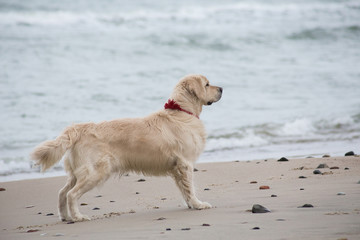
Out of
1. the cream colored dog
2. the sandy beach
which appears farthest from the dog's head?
the sandy beach

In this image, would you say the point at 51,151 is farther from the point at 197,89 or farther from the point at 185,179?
the point at 197,89

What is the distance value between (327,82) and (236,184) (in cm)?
1227

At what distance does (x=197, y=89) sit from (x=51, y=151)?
6.11 feet

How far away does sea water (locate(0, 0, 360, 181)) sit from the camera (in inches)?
466

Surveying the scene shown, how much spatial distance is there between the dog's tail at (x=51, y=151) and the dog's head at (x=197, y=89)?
58.3 inches

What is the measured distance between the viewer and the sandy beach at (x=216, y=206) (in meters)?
4.09

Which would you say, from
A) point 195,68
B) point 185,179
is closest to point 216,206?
point 185,179

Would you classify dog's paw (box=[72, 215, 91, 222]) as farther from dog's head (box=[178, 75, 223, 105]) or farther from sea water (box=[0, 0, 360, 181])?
sea water (box=[0, 0, 360, 181])

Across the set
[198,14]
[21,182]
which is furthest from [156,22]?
[21,182]

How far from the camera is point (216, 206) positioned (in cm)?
556

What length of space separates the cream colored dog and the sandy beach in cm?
35

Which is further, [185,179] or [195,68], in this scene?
[195,68]

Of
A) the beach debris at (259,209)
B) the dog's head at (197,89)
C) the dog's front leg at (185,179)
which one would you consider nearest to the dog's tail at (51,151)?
the dog's front leg at (185,179)

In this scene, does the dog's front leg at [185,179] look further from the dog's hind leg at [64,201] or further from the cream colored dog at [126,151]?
the dog's hind leg at [64,201]
